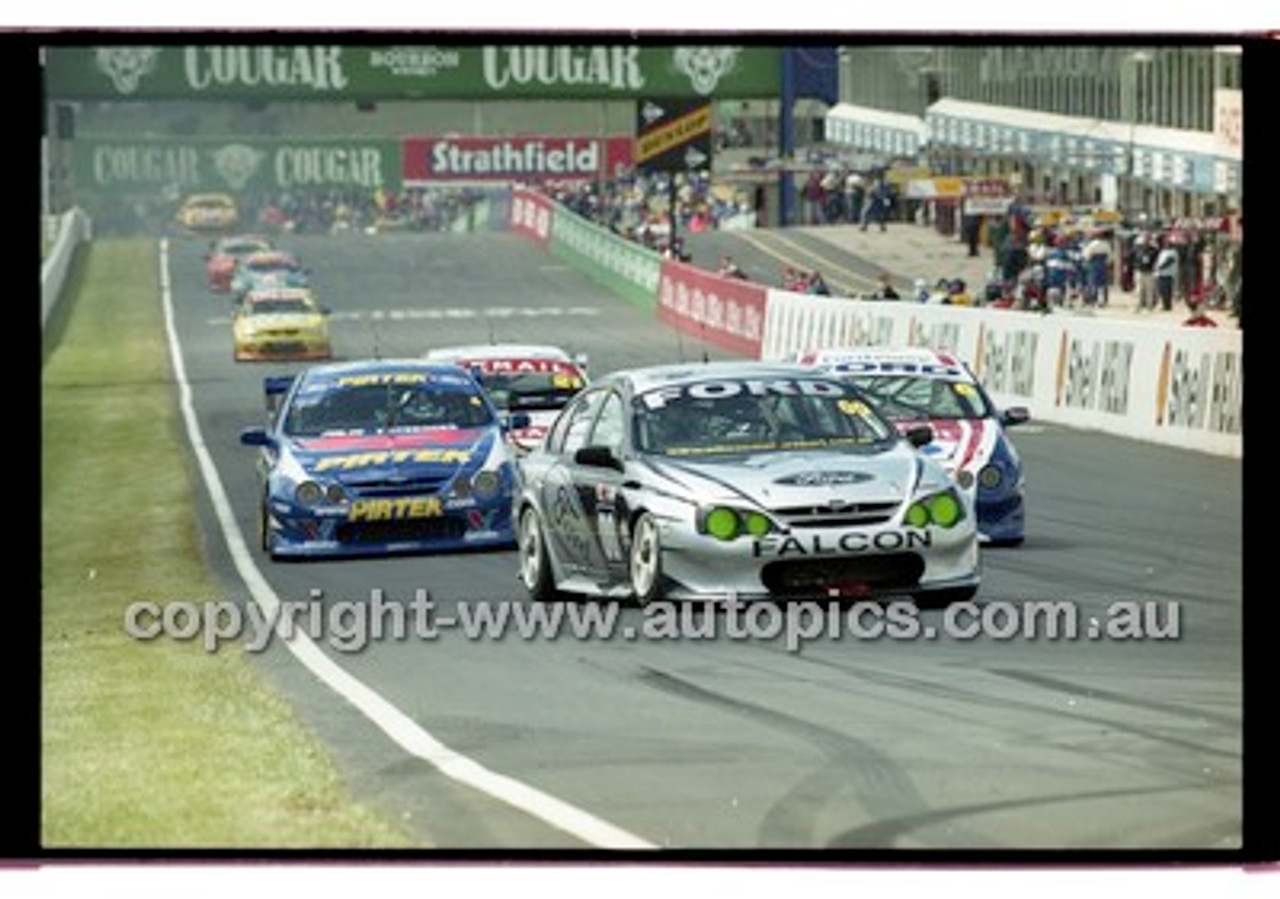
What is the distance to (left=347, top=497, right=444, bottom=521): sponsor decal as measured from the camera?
68.1ft

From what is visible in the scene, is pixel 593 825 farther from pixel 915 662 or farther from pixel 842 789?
pixel 915 662

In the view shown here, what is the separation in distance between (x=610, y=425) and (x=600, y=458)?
0.56 metres

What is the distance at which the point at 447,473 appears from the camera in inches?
821

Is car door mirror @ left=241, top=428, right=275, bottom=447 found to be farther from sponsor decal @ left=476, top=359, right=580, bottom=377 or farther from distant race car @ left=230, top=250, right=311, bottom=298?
distant race car @ left=230, top=250, right=311, bottom=298

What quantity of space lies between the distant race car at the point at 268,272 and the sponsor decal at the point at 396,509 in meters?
33.6

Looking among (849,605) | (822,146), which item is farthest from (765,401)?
(822,146)

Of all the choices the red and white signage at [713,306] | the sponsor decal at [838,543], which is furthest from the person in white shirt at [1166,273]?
the red and white signage at [713,306]

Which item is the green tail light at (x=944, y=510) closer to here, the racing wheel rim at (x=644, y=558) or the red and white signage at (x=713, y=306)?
the racing wheel rim at (x=644, y=558)

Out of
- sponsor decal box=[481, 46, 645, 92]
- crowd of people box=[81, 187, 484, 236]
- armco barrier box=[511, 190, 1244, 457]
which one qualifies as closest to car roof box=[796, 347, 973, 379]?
armco barrier box=[511, 190, 1244, 457]

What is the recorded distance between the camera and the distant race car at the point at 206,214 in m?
62.2

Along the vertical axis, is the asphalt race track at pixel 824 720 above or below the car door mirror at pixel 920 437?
below

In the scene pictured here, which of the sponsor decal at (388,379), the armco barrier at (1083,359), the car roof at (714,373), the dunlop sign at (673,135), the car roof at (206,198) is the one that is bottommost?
the car roof at (206,198)

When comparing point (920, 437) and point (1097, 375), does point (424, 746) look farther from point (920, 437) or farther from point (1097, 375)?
point (1097, 375)

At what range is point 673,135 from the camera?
23.7 meters
